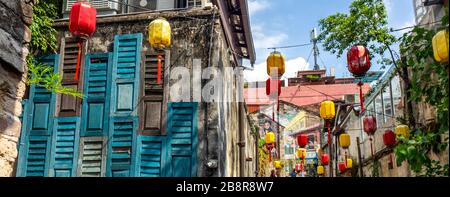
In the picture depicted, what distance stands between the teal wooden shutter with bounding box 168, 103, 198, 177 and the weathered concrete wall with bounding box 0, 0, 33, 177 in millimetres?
4535

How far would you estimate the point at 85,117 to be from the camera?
8.41 metres

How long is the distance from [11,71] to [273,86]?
595 cm

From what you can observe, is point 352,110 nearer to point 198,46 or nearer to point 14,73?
point 198,46

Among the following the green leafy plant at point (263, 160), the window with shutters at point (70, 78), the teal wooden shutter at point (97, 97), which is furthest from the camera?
the green leafy plant at point (263, 160)

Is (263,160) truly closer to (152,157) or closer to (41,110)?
(152,157)

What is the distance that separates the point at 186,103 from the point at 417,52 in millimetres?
4665

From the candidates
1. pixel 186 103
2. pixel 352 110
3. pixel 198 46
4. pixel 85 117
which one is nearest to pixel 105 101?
pixel 85 117

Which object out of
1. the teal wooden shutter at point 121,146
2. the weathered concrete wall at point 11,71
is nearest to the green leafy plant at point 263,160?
the teal wooden shutter at point 121,146

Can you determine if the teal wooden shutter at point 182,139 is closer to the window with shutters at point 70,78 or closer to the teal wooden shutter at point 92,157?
the teal wooden shutter at point 92,157

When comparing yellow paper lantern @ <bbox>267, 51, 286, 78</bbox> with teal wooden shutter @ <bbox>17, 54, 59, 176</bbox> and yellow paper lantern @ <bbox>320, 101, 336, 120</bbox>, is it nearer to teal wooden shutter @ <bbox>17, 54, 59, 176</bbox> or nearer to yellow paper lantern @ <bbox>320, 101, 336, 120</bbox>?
yellow paper lantern @ <bbox>320, 101, 336, 120</bbox>

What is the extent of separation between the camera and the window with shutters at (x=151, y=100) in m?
8.26

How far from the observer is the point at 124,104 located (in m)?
8.38

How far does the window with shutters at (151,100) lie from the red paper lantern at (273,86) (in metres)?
2.33

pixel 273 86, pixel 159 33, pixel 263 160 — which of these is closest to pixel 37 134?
pixel 159 33
